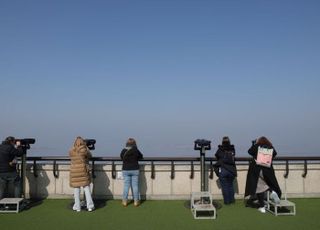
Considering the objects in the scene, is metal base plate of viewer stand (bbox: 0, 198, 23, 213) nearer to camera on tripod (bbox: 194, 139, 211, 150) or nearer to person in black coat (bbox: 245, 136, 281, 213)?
camera on tripod (bbox: 194, 139, 211, 150)

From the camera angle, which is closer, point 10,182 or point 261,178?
point 261,178

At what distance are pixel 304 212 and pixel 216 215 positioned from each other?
7.35 feet

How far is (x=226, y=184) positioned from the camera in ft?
32.6

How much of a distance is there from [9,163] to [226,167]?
5.73 meters

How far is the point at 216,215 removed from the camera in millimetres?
8797

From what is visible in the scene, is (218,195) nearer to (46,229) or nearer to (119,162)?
(119,162)

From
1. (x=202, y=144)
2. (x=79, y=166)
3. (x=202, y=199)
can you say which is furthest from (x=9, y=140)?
(x=202, y=199)

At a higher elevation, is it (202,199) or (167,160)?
(167,160)

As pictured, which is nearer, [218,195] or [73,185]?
[73,185]

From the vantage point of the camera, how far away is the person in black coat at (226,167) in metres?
9.88

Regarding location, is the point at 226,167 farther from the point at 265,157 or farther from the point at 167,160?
the point at 167,160

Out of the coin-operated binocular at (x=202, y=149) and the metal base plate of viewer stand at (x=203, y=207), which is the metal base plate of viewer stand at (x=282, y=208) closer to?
the metal base plate of viewer stand at (x=203, y=207)

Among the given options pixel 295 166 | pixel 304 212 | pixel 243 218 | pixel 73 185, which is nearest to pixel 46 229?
pixel 73 185

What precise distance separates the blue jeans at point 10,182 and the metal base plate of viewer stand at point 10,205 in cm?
37
